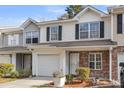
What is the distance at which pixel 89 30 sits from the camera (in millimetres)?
25281

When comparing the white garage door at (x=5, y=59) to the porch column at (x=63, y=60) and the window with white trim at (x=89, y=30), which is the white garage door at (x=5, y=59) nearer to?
the porch column at (x=63, y=60)

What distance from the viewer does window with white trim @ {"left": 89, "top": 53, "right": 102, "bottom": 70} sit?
78.3 feet

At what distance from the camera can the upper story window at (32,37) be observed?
1148 inches

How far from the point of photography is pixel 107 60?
920 inches

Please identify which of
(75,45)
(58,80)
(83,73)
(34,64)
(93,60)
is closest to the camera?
(58,80)

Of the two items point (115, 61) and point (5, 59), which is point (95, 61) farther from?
point (5, 59)

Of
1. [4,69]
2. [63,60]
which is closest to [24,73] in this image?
[4,69]

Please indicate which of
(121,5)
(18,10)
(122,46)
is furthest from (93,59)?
(18,10)

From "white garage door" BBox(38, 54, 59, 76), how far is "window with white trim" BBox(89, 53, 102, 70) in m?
3.20

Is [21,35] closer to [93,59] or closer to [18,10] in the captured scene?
[18,10]

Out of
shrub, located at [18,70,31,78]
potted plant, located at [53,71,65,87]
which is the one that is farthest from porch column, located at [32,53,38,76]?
potted plant, located at [53,71,65,87]

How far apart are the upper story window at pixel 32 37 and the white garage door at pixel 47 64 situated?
8.93 feet

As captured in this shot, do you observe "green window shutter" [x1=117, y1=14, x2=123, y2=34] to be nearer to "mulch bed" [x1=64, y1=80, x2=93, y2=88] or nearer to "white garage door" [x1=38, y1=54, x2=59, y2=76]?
"mulch bed" [x1=64, y1=80, x2=93, y2=88]

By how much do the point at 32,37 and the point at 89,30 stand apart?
264 inches
